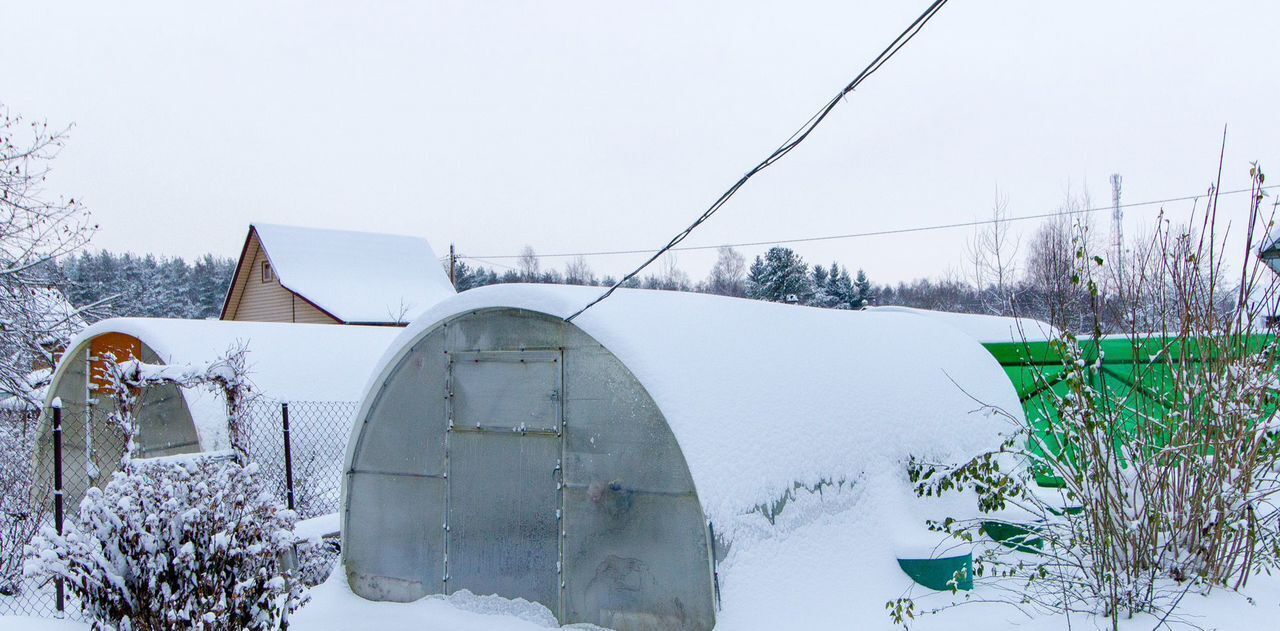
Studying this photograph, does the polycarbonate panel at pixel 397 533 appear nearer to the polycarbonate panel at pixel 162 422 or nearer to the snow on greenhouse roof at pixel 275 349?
the snow on greenhouse roof at pixel 275 349

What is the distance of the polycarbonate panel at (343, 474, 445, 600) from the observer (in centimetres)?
655

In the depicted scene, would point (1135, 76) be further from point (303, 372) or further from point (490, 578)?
point (303, 372)

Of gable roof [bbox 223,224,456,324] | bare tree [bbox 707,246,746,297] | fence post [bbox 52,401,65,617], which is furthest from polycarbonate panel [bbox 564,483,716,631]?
bare tree [bbox 707,246,746,297]

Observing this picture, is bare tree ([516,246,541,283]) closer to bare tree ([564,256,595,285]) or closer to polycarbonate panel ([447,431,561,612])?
bare tree ([564,256,595,285])

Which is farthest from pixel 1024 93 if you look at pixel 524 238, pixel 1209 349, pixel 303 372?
pixel 524 238

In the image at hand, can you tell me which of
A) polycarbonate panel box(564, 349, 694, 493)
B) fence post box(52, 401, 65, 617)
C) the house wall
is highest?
the house wall

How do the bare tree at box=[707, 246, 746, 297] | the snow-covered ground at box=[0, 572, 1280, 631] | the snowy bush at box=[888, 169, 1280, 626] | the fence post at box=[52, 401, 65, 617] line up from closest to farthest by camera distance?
the snow-covered ground at box=[0, 572, 1280, 631]
the snowy bush at box=[888, 169, 1280, 626]
the fence post at box=[52, 401, 65, 617]
the bare tree at box=[707, 246, 746, 297]

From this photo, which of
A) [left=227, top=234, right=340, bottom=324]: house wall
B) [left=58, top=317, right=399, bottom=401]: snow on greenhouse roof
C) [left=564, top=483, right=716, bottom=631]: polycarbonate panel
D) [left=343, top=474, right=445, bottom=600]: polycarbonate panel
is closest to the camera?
[left=564, top=483, right=716, bottom=631]: polycarbonate panel

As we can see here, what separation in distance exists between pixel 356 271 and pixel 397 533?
78.7 ft

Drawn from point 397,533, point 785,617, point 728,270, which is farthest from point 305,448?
point 728,270

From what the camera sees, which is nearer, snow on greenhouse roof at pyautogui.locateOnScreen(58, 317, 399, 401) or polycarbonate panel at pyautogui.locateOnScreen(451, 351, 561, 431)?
polycarbonate panel at pyautogui.locateOnScreen(451, 351, 561, 431)

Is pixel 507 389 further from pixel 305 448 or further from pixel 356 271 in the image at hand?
pixel 356 271

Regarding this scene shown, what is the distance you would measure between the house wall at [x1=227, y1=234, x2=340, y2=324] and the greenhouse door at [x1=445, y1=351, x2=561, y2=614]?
70.8 feet

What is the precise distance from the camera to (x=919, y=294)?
61.2 m
